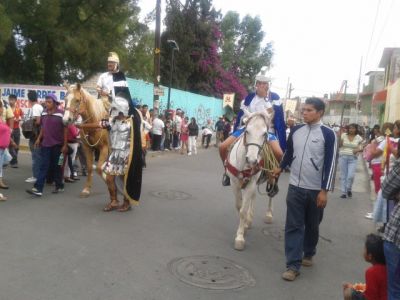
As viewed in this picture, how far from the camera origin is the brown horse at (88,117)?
792 centimetres

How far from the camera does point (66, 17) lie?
18.0m

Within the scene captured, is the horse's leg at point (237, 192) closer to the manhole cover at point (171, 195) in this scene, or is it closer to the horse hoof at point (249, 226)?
the horse hoof at point (249, 226)

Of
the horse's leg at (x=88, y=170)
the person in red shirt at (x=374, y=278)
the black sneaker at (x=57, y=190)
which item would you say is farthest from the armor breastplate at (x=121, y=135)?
the person in red shirt at (x=374, y=278)

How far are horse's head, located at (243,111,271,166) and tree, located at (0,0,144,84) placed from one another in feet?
44.3

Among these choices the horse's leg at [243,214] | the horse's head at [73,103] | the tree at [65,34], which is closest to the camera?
the horse's leg at [243,214]

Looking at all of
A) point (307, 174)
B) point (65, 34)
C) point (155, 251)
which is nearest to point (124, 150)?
point (155, 251)

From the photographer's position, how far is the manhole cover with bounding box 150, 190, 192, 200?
9032mm

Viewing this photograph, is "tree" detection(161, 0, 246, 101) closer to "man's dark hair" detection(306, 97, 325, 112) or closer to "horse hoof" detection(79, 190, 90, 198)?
"horse hoof" detection(79, 190, 90, 198)

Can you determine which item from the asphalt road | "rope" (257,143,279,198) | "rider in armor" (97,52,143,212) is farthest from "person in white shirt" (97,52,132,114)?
"rope" (257,143,279,198)

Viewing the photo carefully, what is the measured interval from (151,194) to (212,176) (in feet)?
12.5

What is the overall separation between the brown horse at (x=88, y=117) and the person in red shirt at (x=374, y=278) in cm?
531

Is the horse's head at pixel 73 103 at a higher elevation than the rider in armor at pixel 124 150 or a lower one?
higher

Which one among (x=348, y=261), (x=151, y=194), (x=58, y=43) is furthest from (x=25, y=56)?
(x=348, y=261)

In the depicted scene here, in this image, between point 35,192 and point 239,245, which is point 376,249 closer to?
point 239,245
